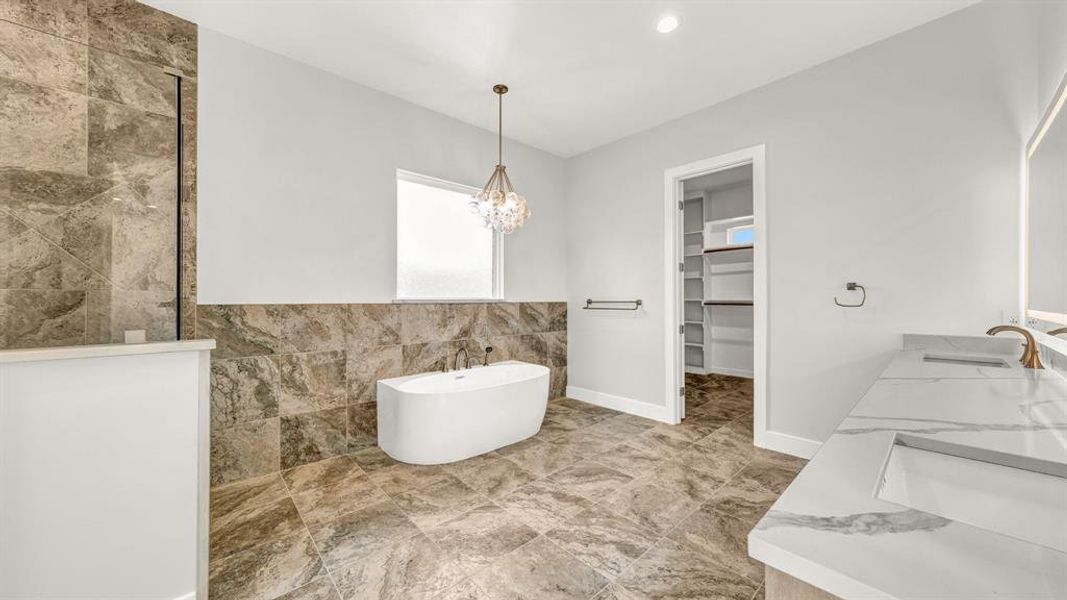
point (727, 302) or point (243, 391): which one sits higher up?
point (727, 302)

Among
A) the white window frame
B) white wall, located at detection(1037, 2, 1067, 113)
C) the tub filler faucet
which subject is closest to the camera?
white wall, located at detection(1037, 2, 1067, 113)

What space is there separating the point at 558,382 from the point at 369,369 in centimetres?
203

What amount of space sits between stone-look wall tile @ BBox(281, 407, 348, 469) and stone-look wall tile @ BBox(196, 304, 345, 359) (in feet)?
1.47

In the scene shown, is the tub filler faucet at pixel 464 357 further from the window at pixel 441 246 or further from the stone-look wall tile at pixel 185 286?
the stone-look wall tile at pixel 185 286

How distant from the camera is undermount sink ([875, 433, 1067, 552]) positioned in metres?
0.66

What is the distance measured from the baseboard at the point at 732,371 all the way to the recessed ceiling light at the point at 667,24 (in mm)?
4469

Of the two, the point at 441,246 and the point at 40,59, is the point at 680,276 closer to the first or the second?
the point at 441,246

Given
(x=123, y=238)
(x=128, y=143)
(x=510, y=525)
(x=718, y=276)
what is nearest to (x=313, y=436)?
(x=510, y=525)

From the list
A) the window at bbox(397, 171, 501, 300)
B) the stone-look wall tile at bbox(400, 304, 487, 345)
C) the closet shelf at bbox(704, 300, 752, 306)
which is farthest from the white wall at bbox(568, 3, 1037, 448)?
the closet shelf at bbox(704, 300, 752, 306)

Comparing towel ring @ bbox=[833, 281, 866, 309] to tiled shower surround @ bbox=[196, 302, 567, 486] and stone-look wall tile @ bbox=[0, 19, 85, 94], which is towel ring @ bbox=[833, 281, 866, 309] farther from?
stone-look wall tile @ bbox=[0, 19, 85, 94]

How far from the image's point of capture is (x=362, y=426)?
2.74 metres

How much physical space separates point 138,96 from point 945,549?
7.88 ft

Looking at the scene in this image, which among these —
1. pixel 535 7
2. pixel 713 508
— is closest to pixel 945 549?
pixel 713 508

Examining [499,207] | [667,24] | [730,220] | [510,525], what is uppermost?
[667,24]
